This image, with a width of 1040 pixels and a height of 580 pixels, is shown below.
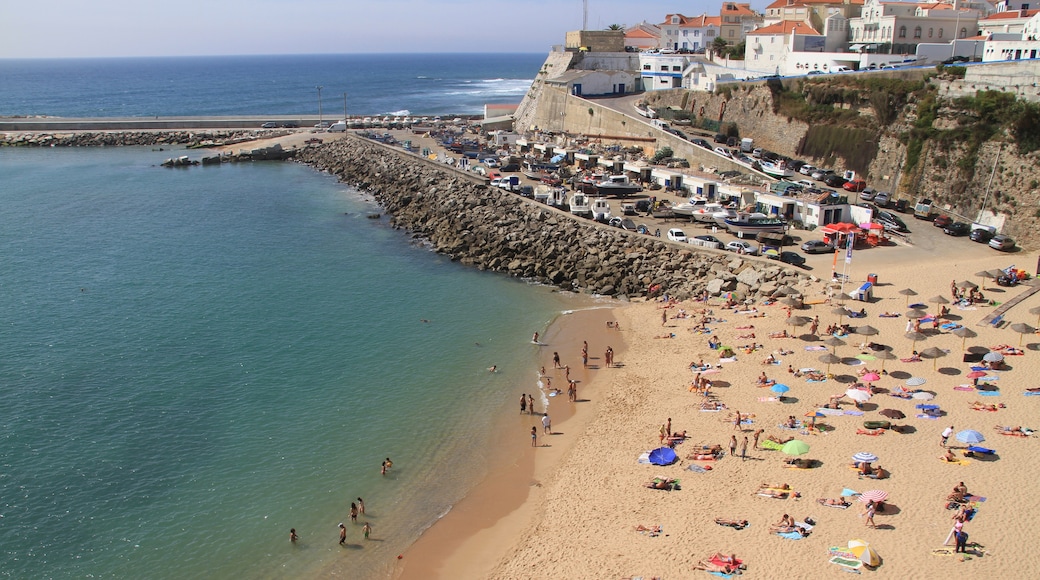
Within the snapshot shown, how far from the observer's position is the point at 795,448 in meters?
18.4

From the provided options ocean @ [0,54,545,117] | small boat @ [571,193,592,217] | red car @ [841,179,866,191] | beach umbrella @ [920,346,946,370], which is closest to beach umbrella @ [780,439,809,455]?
beach umbrella @ [920,346,946,370]

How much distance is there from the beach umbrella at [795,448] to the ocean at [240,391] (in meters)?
7.87

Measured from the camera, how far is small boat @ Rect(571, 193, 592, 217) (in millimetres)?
39312

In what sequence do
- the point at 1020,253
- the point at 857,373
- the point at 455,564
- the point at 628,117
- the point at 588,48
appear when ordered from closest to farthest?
the point at 455,564
the point at 857,373
the point at 1020,253
the point at 628,117
the point at 588,48

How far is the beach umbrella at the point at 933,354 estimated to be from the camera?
875 inches

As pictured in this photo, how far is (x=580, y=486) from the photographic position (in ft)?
62.9

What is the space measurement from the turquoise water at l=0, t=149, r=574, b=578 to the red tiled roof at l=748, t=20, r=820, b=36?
108 ft

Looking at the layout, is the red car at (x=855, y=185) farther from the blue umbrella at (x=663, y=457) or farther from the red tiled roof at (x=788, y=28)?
the blue umbrella at (x=663, y=457)

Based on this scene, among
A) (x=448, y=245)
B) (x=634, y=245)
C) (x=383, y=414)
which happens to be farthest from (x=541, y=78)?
(x=383, y=414)

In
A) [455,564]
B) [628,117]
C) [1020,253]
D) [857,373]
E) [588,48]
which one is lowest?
[455,564]

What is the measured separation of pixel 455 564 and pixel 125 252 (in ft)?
108

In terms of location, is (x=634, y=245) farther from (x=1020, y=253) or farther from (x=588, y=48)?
(x=588, y=48)

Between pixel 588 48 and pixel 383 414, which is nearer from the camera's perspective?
pixel 383 414

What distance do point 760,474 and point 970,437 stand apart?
4.85 meters
